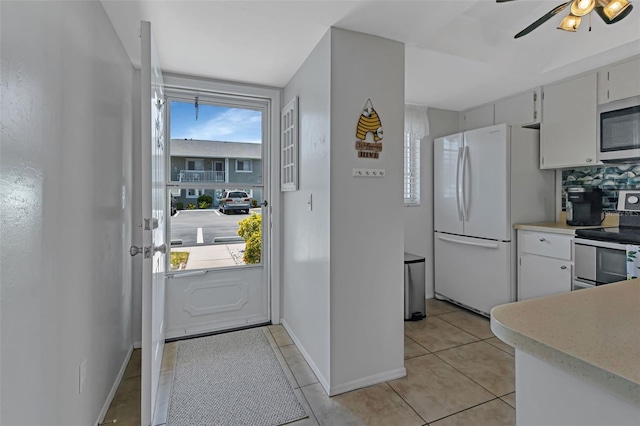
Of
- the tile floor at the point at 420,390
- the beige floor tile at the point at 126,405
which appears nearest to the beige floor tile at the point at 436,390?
the tile floor at the point at 420,390

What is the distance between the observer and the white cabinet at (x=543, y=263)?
2559 mm

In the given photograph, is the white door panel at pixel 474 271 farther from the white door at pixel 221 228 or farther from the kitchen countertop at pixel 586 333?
the kitchen countertop at pixel 586 333

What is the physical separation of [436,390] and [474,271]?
1593 millimetres

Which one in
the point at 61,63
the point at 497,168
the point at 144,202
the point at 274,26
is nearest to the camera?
the point at 61,63

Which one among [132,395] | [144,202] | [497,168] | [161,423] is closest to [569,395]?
[144,202]

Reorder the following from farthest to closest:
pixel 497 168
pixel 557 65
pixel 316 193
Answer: pixel 497 168 → pixel 557 65 → pixel 316 193

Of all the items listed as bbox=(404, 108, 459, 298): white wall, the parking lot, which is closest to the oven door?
bbox=(404, 108, 459, 298): white wall

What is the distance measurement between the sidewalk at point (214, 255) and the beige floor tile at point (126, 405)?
989mm

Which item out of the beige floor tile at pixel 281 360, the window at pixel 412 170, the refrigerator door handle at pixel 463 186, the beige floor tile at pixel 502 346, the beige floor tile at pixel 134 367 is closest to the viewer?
the beige floor tile at pixel 281 360

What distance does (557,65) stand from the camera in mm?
2578

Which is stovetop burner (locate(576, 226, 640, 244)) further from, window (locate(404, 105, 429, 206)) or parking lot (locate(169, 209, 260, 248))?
parking lot (locate(169, 209, 260, 248))

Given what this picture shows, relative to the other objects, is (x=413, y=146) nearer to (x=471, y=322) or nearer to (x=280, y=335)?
(x=471, y=322)

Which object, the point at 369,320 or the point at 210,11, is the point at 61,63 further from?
the point at 369,320

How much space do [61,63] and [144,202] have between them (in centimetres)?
67
